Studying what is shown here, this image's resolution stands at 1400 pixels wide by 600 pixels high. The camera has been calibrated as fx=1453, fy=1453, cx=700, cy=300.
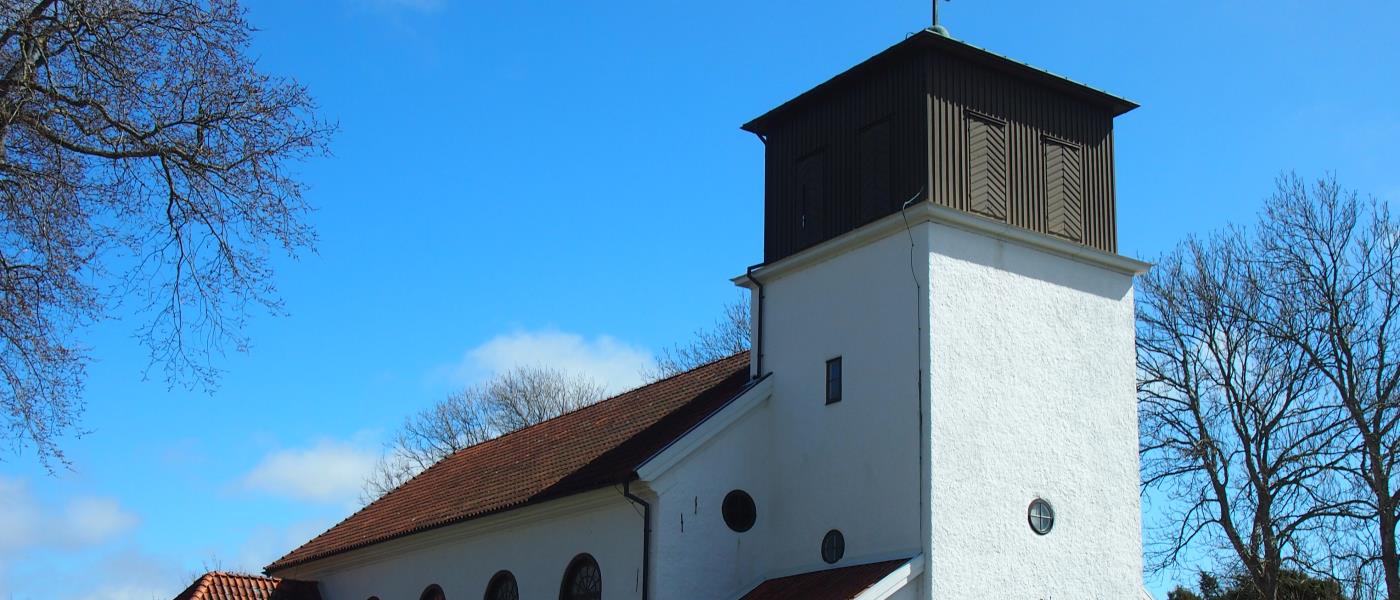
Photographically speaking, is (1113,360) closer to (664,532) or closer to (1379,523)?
(664,532)

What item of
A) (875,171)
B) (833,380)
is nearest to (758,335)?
(833,380)

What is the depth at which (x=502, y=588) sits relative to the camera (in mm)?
24812

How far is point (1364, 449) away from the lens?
28.2 meters

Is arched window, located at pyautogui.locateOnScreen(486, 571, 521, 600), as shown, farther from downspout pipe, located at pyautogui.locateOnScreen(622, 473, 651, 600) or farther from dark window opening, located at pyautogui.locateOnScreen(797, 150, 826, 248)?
dark window opening, located at pyautogui.locateOnScreen(797, 150, 826, 248)

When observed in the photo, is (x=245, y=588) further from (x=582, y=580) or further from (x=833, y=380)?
(x=833, y=380)

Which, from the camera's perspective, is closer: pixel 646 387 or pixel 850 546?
pixel 850 546

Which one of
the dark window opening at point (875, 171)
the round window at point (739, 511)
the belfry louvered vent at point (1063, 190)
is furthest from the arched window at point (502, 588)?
the belfry louvered vent at point (1063, 190)

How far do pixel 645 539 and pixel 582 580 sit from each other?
6.66ft

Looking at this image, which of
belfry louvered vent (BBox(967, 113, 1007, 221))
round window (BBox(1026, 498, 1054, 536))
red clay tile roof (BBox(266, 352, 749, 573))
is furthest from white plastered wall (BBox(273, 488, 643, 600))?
belfry louvered vent (BBox(967, 113, 1007, 221))

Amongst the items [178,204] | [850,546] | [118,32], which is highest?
[118,32]

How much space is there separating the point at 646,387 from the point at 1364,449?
14005mm

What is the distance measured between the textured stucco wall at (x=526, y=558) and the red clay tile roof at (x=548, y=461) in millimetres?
497

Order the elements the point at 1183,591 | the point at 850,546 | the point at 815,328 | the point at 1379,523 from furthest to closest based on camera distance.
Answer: the point at 1183,591, the point at 1379,523, the point at 815,328, the point at 850,546

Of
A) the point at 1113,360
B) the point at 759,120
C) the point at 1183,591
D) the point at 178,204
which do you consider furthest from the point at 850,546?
the point at 1183,591
